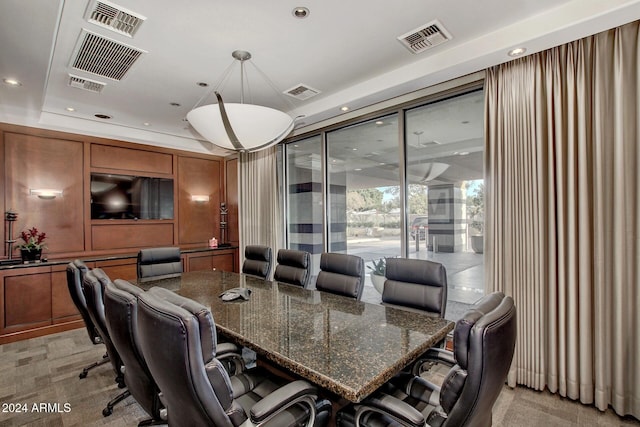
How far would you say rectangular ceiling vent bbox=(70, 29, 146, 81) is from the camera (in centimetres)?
263

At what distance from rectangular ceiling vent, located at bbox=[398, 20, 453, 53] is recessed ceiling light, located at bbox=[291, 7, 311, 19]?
2.77 ft

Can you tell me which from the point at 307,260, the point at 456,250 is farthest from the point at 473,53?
the point at 307,260

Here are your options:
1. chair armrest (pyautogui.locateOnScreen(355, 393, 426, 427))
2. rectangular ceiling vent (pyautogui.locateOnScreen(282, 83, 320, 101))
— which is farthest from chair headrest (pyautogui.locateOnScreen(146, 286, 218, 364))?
rectangular ceiling vent (pyautogui.locateOnScreen(282, 83, 320, 101))

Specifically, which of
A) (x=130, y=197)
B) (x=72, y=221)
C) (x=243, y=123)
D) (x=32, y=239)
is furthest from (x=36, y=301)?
(x=243, y=123)

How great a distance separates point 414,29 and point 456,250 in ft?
7.03

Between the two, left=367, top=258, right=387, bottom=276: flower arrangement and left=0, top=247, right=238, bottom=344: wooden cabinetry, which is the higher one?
left=367, top=258, right=387, bottom=276: flower arrangement

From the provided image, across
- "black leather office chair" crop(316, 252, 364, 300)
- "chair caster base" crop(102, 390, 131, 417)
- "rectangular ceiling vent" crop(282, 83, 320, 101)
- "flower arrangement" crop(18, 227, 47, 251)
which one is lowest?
"chair caster base" crop(102, 390, 131, 417)

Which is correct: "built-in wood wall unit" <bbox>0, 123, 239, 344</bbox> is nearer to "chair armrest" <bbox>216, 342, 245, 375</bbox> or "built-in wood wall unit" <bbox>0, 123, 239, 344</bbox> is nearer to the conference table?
the conference table

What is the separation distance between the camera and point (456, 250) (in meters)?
3.33

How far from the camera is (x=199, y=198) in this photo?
5957 mm

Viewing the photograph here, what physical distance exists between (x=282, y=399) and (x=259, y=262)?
2.56 m

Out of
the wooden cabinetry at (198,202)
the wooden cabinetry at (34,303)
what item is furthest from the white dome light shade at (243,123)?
the wooden cabinetry at (198,202)

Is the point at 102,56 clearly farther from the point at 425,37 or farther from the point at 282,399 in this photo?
the point at 282,399

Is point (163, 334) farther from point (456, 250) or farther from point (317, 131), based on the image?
point (317, 131)
